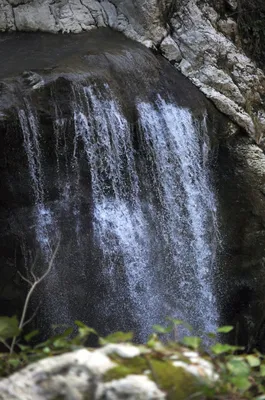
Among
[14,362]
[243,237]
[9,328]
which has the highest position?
[243,237]

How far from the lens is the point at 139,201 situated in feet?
23.2

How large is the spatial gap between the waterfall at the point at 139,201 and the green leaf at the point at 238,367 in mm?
4312

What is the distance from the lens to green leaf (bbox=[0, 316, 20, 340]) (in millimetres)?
2902

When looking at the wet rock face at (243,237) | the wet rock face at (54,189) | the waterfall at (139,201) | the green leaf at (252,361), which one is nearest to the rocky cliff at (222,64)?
the wet rock face at (243,237)

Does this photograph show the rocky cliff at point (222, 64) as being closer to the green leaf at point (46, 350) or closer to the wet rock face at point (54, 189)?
the wet rock face at point (54, 189)

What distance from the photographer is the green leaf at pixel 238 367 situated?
250 centimetres

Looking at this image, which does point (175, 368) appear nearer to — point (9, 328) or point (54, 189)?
point (9, 328)

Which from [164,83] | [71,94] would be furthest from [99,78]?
[164,83]

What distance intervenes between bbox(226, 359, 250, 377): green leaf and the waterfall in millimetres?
4312

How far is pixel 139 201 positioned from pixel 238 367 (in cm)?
461

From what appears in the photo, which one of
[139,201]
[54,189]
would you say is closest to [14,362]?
[54,189]

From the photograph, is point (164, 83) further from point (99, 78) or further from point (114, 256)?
point (114, 256)

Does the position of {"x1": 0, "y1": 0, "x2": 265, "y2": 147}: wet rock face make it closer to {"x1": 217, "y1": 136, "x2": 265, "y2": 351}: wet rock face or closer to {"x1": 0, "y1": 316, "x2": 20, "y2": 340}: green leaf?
{"x1": 217, "y1": 136, "x2": 265, "y2": 351}: wet rock face

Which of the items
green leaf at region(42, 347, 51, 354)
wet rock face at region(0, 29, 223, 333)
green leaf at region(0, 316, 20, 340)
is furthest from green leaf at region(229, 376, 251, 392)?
wet rock face at region(0, 29, 223, 333)
